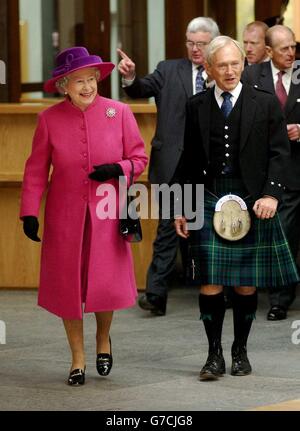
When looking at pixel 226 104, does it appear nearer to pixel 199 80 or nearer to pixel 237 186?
pixel 237 186

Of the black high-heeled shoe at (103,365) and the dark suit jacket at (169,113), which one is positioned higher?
the dark suit jacket at (169,113)

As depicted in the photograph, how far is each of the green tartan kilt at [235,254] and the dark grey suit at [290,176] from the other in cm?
229

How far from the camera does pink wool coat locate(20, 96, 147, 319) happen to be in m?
8.05

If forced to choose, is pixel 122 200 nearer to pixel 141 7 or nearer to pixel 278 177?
pixel 278 177

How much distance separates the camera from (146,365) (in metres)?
8.70

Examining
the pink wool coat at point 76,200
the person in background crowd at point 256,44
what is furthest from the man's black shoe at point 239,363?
the person in background crowd at point 256,44

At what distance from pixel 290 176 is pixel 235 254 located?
2.58m

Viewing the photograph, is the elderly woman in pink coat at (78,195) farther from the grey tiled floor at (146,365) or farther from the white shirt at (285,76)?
the white shirt at (285,76)

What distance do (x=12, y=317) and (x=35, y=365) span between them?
1.97 m

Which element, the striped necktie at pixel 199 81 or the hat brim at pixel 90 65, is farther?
the striped necktie at pixel 199 81

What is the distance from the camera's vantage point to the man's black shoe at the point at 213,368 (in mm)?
8094

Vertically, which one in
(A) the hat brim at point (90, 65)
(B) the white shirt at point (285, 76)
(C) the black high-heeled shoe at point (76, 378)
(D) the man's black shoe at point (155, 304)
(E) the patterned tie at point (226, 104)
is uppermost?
(A) the hat brim at point (90, 65)

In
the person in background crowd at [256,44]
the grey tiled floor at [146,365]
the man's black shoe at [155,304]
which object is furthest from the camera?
the person in background crowd at [256,44]

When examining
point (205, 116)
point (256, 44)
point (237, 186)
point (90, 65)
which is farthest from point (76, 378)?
point (256, 44)
